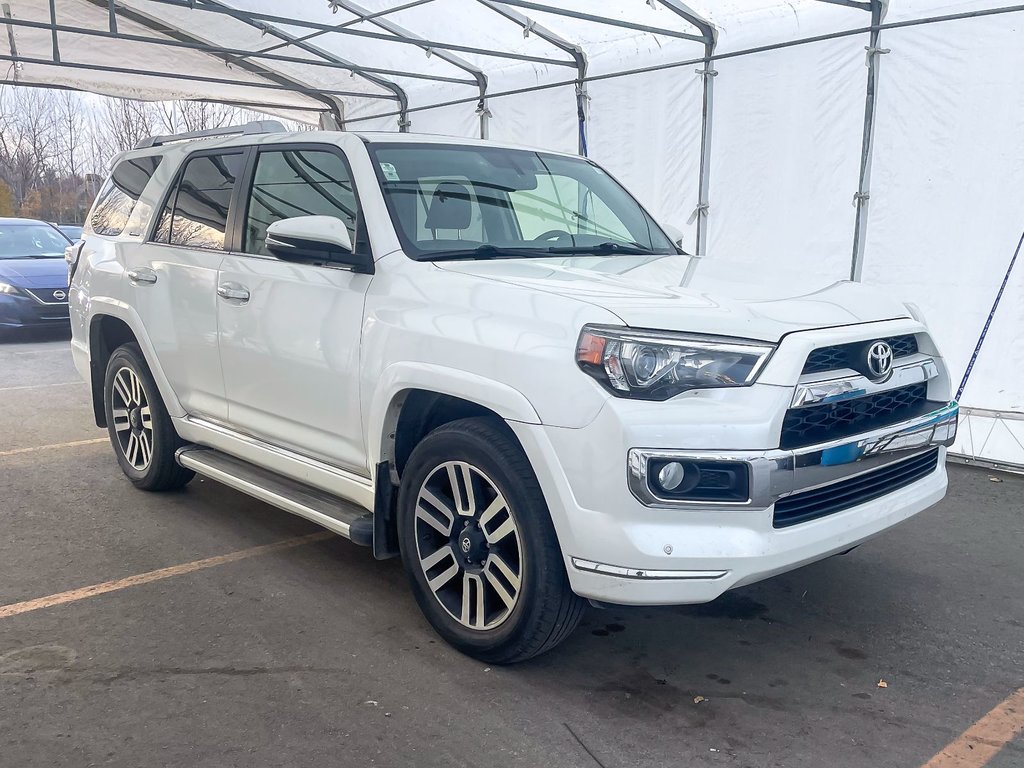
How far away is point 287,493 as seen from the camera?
3.98m

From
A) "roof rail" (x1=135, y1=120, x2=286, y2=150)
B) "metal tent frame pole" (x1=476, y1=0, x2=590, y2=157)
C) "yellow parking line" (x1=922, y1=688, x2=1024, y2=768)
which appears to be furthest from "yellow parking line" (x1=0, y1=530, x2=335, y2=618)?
"metal tent frame pole" (x1=476, y1=0, x2=590, y2=157)

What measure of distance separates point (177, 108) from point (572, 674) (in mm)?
32303

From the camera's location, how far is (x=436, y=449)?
3271mm

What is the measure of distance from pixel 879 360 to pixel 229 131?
362 cm

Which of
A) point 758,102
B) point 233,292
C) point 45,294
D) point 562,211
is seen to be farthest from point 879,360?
point 45,294

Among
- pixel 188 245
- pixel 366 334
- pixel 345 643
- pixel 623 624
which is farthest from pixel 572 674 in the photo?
pixel 188 245

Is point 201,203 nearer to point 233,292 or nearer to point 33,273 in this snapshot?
point 233,292

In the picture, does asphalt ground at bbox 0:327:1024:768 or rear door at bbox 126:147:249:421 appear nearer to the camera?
asphalt ground at bbox 0:327:1024:768

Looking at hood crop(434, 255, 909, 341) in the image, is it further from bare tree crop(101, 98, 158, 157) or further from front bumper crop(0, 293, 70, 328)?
bare tree crop(101, 98, 158, 157)

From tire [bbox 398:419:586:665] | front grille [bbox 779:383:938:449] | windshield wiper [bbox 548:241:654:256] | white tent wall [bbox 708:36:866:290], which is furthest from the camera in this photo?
white tent wall [bbox 708:36:866:290]

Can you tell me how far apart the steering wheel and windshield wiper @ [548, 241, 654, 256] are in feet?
0.22

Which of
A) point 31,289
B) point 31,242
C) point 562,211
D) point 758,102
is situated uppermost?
point 758,102

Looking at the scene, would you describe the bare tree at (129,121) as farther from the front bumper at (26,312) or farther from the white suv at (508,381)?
the white suv at (508,381)

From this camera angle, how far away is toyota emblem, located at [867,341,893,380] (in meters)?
3.05
